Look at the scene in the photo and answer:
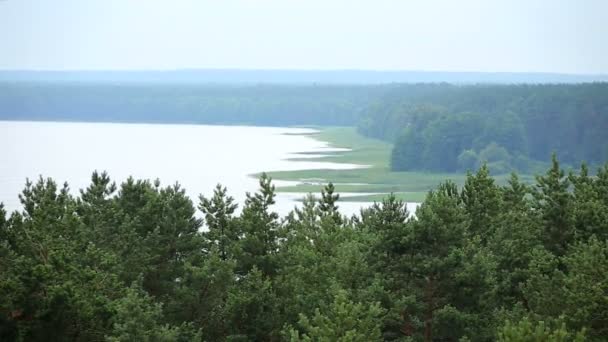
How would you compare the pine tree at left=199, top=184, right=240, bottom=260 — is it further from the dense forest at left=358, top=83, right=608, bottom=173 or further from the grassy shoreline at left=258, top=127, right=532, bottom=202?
the dense forest at left=358, top=83, right=608, bottom=173

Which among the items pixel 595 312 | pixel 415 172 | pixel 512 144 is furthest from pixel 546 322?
pixel 512 144

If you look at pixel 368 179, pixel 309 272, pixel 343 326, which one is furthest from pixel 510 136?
pixel 343 326

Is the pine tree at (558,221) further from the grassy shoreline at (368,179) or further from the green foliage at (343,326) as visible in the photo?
the grassy shoreline at (368,179)

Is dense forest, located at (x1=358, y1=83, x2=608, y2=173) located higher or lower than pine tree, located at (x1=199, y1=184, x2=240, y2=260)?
lower

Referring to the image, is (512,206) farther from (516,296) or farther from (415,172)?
(415,172)

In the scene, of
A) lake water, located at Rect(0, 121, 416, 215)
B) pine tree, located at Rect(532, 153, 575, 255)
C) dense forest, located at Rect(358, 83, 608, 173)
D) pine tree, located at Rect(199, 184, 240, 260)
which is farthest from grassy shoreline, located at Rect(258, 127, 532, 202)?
pine tree, located at Rect(532, 153, 575, 255)

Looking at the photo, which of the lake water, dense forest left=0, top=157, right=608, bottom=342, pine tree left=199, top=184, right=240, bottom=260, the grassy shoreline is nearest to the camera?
dense forest left=0, top=157, right=608, bottom=342

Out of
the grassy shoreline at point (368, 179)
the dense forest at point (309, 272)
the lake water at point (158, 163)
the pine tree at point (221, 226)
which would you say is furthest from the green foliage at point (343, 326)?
the grassy shoreline at point (368, 179)

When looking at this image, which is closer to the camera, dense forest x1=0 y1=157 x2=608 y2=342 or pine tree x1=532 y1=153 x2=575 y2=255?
dense forest x1=0 y1=157 x2=608 y2=342
